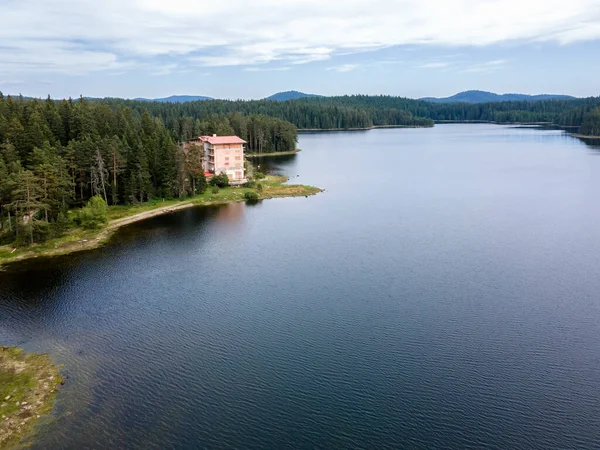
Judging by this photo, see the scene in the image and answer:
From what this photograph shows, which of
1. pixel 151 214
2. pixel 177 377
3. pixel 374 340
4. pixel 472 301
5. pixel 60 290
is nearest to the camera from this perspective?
pixel 177 377

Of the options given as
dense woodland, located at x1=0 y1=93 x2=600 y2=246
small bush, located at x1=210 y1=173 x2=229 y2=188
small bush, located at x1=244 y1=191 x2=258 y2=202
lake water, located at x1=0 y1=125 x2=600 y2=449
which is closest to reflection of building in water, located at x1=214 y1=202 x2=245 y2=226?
lake water, located at x1=0 y1=125 x2=600 y2=449

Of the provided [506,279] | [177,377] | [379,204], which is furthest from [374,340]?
[379,204]

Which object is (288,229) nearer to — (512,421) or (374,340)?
(374,340)

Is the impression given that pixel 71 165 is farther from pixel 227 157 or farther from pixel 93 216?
pixel 227 157

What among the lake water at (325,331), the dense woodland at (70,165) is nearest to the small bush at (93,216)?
the dense woodland at (70,165)

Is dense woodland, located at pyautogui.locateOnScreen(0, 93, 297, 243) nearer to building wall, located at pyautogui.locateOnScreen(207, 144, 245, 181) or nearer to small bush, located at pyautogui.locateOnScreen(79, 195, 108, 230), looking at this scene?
small bush, located at pyautogui.locateOnScreen(79, 195, 108, 230)
